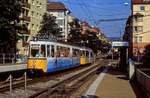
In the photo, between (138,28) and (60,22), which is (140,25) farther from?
(60,22)

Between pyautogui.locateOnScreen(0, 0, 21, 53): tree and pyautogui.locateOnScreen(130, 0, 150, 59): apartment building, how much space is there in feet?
187

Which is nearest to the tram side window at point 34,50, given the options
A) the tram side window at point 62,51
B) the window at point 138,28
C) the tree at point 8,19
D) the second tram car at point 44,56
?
the second tram car at point 44,56

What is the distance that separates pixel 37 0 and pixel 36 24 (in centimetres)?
504

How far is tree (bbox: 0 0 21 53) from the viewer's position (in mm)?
57281

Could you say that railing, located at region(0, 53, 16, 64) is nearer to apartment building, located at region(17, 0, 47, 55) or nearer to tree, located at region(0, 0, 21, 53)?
tree, located at region(0, 0, 21, 53)

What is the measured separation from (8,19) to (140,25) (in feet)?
199

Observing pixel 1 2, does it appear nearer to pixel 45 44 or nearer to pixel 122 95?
pixel 45 44

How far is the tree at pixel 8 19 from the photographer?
188ft

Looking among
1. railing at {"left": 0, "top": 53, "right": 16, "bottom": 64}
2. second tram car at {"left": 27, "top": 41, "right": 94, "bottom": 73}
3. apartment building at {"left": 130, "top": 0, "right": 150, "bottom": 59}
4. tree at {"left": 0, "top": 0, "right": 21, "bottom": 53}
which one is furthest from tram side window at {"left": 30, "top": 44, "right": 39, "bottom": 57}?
apartment building at {"left": 130, "top": 0, "right": 150, "bottom": 59}

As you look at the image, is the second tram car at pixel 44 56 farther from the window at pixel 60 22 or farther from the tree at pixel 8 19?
the window at pixel 60 22

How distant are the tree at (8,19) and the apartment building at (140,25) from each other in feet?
187

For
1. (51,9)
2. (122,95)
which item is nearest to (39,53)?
(122,95)

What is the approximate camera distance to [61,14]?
149 m

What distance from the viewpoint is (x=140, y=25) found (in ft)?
376
